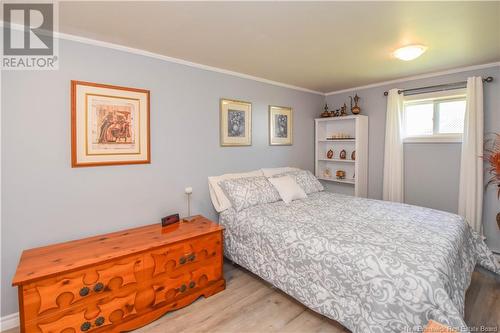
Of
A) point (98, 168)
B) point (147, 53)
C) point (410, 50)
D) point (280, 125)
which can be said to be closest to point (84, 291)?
point (98, 168)

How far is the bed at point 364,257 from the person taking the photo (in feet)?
4.78

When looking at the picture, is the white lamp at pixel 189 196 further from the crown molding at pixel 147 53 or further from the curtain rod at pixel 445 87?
the curtain rod at pixel 445 87

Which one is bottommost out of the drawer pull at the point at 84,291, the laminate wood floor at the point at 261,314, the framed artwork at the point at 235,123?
the laminate wood floor at the point at 261,314

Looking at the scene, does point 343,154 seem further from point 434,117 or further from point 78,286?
point 78,286

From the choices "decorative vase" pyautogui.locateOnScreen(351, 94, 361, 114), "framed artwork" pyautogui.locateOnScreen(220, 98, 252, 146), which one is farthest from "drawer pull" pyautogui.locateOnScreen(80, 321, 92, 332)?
"decorative vase" pyautogui.locateOnScreen(351, 94, 361, 114)

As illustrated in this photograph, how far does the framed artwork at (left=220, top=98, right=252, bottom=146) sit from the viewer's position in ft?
10.3

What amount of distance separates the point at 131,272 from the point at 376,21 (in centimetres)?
261

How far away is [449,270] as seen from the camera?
5.28ft

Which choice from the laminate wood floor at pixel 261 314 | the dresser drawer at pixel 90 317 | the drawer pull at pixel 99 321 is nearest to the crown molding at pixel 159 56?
the dresser drawer at pixel 90 317

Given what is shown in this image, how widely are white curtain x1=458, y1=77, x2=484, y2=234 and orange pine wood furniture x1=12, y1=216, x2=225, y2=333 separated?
116 inches

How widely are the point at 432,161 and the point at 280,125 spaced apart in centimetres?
210

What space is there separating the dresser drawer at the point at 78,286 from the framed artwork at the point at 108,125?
0.93 m

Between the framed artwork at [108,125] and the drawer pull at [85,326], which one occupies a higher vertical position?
the framed artwork at [108,125]

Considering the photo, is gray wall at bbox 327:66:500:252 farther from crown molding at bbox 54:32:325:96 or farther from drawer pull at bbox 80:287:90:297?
drawer pull at bbox 80:287:90:297
